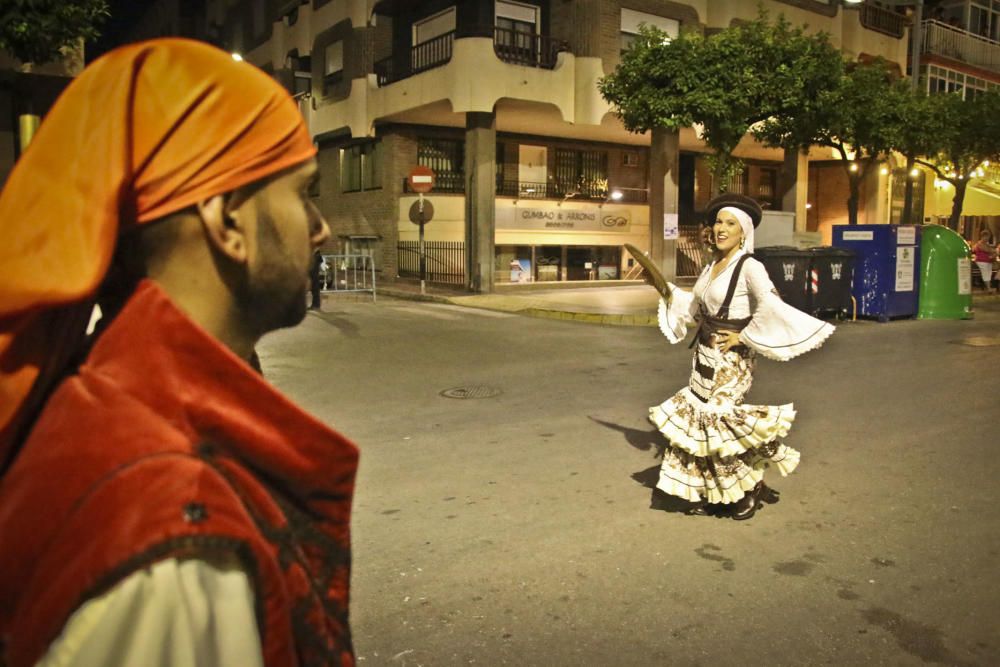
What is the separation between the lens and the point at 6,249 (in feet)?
3.32

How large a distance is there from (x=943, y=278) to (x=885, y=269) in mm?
1558

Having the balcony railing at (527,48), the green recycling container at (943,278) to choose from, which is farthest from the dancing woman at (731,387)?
the balcony railing at (527,48)

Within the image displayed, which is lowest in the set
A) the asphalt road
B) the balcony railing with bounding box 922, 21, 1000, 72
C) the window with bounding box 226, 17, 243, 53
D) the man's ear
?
the asphalt road

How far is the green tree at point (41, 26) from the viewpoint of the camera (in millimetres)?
9438

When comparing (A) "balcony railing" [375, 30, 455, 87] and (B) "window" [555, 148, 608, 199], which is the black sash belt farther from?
(B) "window" [555, 148, 608, 199]

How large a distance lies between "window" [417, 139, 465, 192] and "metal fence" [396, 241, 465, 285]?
6.71 ft

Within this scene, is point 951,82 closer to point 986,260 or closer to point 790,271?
point 986,260

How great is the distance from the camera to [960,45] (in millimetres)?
34562

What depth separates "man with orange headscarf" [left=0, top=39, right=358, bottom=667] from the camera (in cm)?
88

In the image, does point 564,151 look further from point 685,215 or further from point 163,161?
point 163,161

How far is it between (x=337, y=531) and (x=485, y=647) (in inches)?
94.1

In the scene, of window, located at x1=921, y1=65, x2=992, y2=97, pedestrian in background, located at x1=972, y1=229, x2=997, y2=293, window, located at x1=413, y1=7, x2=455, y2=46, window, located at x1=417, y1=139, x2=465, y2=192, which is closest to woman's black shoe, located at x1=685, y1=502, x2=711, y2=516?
window, located at x1=413, y1=7, x2=455, y2=46

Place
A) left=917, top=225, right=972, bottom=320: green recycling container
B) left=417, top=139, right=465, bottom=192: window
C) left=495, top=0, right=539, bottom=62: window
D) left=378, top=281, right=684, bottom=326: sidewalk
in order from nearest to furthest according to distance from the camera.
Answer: left=378, top=281, right=684, bottom=326: sidewalk, left=917, top=225, right=972, bottom=320: green recycling container, left=495, top=0, right=539, bottom=62: window, left=417, top=139, right=465, bottom=192: window

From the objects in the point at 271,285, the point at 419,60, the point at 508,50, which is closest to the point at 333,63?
the point at 419,60
